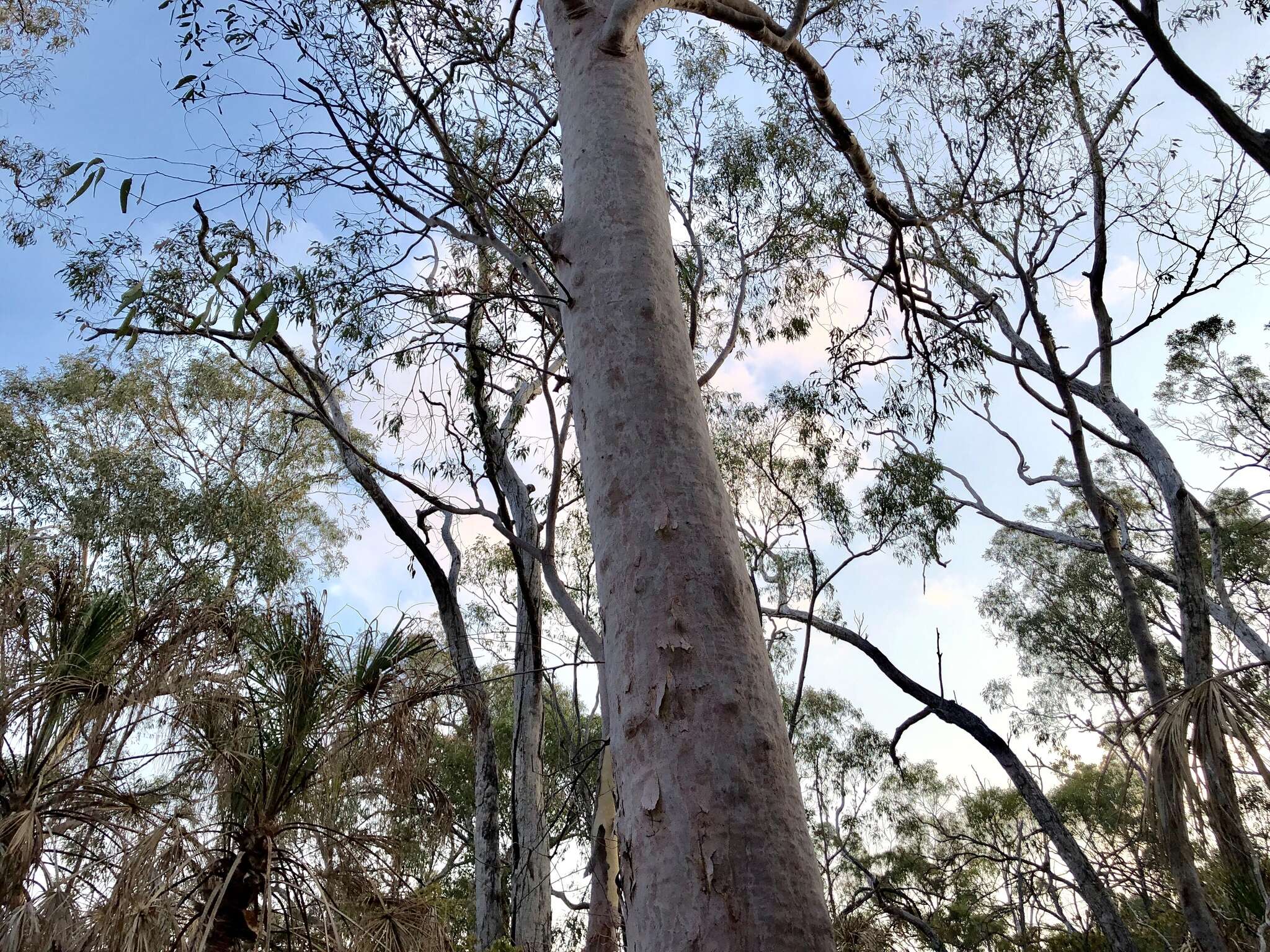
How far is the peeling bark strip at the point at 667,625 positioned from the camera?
84 centimetres

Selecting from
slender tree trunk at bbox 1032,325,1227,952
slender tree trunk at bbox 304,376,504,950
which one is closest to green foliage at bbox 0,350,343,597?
slender tree trunk at bbox 304,376,504,950

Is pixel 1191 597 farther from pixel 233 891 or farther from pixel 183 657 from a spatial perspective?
pixel 183 657

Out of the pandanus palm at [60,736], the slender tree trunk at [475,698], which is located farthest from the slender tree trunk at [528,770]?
the pandanus palm at [60,736]

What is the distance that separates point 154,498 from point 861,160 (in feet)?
28.2

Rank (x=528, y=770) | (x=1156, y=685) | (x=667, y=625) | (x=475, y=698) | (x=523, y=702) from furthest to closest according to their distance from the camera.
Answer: (x=523, y=702), (x=528, y=770), (x=475, y=698), (x=1156, y=685), (x=667, y=625)

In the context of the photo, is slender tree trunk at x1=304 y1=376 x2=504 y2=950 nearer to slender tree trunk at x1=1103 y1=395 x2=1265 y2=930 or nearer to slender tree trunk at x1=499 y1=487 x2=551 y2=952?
slender tree trunk at x1=499 y1=487 x2=551 y2=952

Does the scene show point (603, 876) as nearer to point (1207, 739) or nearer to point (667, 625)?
point (1207, 739)

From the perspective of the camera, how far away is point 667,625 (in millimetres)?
1009

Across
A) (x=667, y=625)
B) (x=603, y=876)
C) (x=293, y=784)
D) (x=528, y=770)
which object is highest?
(x=528, y=770)

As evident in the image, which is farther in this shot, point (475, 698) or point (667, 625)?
point (475, 698)

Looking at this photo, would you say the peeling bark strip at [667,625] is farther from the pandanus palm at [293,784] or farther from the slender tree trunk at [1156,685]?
the pandanus palm at [293,784]

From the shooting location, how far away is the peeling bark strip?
839mm

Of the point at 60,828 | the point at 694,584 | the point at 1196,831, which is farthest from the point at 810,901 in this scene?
the point at 60,828

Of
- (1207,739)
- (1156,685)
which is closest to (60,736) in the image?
(1207,739)
